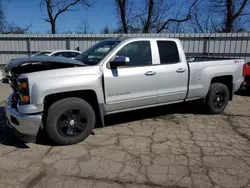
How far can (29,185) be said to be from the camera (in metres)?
2.72

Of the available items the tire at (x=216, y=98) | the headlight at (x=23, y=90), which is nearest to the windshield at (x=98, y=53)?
the headlight at (x=23, y=90)

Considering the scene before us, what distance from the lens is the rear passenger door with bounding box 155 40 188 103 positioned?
178 inches

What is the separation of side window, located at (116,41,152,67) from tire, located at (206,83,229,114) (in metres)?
2.03

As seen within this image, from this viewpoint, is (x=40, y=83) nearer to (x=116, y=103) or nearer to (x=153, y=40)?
(x=116, y=103)

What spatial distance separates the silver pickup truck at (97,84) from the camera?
338 centimetres

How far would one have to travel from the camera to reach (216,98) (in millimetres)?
5555

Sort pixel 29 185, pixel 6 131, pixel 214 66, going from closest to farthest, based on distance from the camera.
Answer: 1. pixel 29 185
2. pixel 6 131
3. pixel 214 66

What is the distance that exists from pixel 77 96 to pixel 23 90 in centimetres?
90

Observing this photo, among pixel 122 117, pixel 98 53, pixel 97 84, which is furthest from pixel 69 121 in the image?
pixel 122 117

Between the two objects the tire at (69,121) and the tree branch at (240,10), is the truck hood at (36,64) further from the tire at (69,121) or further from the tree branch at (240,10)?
the tree branch at (240,10)

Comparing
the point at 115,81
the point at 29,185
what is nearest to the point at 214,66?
the point at 115,81

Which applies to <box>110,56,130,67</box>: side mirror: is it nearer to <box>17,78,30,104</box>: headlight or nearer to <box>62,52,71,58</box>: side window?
<box>17,78,30,104</box>: headlight

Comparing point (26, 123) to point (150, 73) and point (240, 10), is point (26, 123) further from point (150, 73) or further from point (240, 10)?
point (240, 10)

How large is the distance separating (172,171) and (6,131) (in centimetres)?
339
